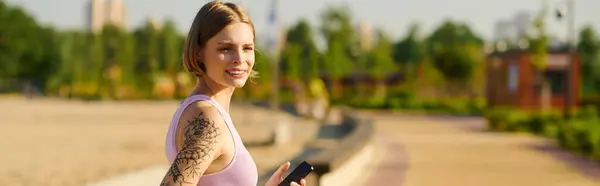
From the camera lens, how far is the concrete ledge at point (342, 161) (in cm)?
920

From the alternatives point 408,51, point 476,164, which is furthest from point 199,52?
point 408,51

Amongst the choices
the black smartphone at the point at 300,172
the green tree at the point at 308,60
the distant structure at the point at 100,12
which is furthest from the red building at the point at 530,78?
the distant structure at the point at 100,12

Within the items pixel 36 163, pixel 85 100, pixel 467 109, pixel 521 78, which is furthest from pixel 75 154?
pixel 85 100

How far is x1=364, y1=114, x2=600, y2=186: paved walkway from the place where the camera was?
1346cm

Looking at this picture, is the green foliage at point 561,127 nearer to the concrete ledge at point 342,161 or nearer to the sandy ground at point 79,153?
the concrete ledge at point 342,161

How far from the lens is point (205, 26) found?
84.3 inches

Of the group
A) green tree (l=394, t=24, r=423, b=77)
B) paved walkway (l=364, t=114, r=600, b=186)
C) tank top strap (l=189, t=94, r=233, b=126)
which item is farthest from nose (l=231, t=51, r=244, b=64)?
green tree (l=394, t=24, r=423, b=77)

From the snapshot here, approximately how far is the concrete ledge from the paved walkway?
29 cm

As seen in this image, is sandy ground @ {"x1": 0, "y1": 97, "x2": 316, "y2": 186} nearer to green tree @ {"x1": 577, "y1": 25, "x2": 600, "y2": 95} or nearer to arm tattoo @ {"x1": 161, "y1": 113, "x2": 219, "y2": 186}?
arm tattoo @ {"x1": 161, "y1": 113, "x2": 219, "y2": 186}

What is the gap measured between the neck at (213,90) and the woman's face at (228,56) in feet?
0.06

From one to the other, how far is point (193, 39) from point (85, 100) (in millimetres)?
84757

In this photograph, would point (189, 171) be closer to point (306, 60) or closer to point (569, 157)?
point (569, 157)

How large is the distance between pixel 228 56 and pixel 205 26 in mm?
87

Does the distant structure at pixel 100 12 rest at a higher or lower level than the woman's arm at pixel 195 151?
lower
